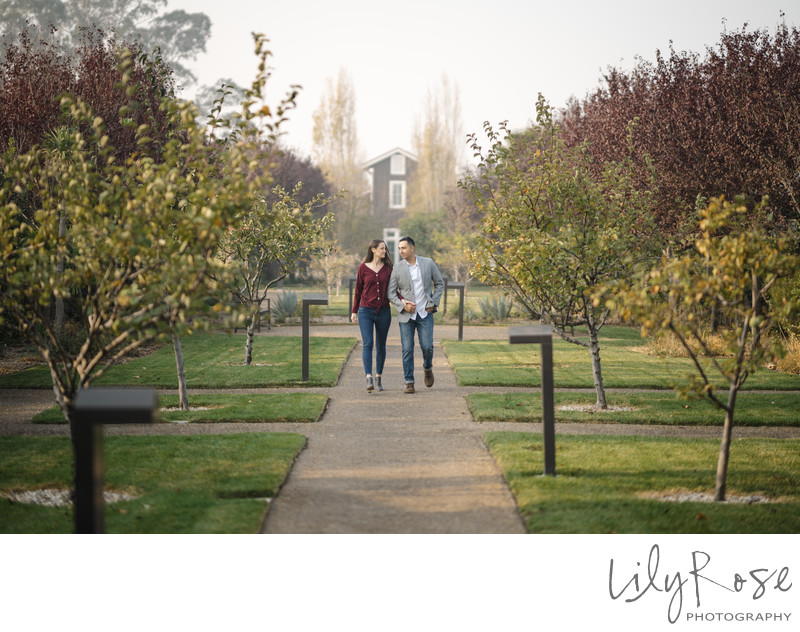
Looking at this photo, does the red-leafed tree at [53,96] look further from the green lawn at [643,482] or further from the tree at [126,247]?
the green lawn at [643,482]

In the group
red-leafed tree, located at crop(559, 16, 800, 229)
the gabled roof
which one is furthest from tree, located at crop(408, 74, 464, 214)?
red-leafed tree, located at crop(559, 16, 800, 229)

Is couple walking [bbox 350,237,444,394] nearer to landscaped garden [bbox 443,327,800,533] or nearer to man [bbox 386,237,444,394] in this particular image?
man [bbox 386,237,444,394]

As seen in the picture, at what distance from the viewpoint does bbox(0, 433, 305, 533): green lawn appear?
543 cm

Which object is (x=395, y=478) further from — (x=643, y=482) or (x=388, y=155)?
(x=388, y=155)

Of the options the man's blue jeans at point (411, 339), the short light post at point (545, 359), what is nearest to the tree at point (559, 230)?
the man's blue jeans at point (411, 339)

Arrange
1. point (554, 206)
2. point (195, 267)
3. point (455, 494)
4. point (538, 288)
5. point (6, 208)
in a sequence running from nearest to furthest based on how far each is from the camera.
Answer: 1. point (195, 267)
2. point (6, 208)
3. point (455, 494)
4. point (538, 288)
5. point (554, 206)

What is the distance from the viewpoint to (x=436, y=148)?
56.2m

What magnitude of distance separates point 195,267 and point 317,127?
53148 millimetres

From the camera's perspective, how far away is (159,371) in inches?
498

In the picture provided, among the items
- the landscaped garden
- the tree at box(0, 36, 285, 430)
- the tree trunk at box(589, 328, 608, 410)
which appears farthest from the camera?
the tree trunk at box(589, 328, 608, 410)

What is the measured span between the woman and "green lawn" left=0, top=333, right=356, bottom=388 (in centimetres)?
95

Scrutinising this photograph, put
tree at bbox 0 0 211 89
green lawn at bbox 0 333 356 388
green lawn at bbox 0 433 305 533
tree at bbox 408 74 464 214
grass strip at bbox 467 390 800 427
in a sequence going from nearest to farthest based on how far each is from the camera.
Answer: green lawn at bbox 0 433 305 533, grass strip at bbox 467 390 800 427, green lawn at bbox 0 333 356 388, tree at bbox 0 0 211 89, tree at bbox 408 74 464 214

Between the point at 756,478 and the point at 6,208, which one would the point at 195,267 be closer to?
the point at 6,208

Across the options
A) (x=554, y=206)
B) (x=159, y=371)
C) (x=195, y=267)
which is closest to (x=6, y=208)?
(x=195, y=267)
